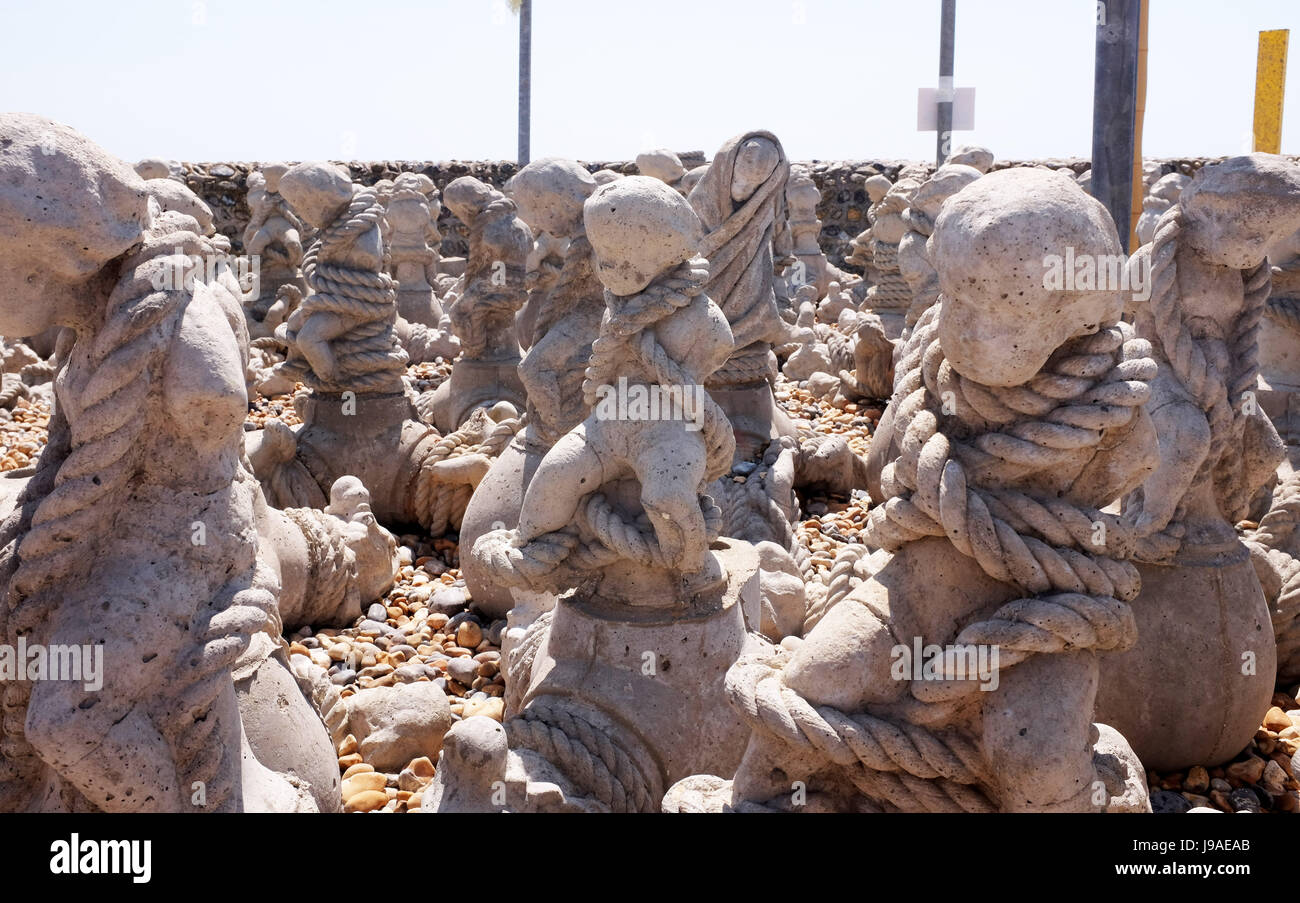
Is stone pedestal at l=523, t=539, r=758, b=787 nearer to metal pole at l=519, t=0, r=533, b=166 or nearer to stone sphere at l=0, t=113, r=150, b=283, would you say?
stone sphere at l=0, t=113, r=150, b=283

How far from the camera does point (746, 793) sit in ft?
7.91

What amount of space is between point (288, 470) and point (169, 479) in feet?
13.1

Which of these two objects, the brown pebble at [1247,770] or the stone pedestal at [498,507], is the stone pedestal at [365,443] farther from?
the brown pebble at [1247,770]

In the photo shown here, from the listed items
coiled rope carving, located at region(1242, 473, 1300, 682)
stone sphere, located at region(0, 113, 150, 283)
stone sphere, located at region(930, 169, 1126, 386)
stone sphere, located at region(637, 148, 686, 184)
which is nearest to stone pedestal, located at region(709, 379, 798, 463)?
coiled rope carving, located at region(1242, 473, 1300, 682)

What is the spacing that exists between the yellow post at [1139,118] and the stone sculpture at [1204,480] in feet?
6.13

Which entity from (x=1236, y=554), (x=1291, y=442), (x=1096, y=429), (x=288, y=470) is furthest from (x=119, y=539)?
(x=1291, y=442)

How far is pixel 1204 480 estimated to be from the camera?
3654mm

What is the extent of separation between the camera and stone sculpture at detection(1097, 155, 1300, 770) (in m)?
3.46

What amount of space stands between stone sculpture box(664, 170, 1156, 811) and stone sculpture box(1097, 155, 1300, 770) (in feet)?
4.48

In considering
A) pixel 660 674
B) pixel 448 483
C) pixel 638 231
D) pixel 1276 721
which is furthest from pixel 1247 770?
pixel 448 483

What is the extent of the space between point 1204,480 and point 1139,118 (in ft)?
8.40

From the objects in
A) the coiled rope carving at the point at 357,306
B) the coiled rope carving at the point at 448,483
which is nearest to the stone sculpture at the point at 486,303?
the coiled rope carving at the point at 448,483

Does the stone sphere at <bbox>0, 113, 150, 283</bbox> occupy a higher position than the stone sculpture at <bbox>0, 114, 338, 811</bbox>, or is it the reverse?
the stone sphere at <bbox>0, 113, 150, 283</bbox>

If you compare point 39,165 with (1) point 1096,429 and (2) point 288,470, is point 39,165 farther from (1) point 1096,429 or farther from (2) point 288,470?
(2) point 288,470
